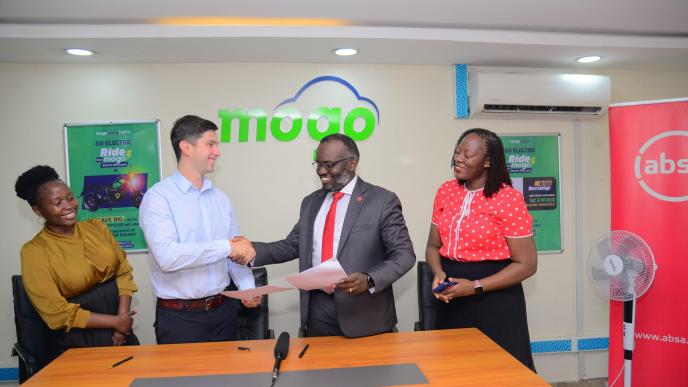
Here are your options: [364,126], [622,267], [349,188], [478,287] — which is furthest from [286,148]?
[622,267]

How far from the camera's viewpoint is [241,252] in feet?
8.30

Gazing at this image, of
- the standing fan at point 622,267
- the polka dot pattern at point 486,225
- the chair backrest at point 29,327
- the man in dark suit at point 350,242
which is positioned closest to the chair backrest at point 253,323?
the man in dark suit at point 350,242

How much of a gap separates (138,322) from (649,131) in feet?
12.9

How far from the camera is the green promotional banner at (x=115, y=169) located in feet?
12.4

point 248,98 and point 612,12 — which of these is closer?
point 612,12

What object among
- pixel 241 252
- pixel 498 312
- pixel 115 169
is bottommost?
pixel 498 312

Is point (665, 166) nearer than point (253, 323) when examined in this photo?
No

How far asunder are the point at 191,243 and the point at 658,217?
287 centimetres

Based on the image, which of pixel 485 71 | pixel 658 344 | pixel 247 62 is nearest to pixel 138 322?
pixel 247 62

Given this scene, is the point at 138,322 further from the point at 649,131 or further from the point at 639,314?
the point at 649,131

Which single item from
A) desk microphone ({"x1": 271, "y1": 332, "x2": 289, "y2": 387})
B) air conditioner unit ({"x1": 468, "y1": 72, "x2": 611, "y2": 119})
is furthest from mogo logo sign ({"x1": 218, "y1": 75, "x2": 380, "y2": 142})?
desk microphone ({"x1": 271, "y1": 332, "x2": 289, "y2": 387})

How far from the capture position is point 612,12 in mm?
3109

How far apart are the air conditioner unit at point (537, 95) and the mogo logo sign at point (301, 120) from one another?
86 centimetres

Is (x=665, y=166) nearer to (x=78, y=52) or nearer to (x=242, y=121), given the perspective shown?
(x=242, y=121)
